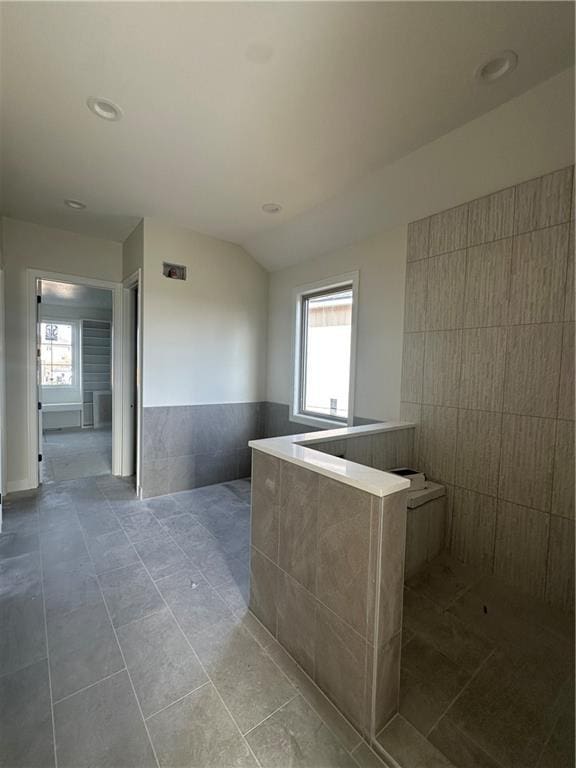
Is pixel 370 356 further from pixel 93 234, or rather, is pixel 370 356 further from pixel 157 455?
pixel 93 234

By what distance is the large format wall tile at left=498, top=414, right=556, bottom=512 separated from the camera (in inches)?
77.5

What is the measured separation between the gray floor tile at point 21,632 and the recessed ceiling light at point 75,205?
313 cm

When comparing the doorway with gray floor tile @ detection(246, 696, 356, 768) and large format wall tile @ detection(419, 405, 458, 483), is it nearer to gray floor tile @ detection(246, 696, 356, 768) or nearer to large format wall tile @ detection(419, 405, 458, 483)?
gray floor tile @ detection(246, 696, 356, 768)

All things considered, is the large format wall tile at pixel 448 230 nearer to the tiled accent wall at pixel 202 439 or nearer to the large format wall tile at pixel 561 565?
the tiled accent wall at pixel 202 439

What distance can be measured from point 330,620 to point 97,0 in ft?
8.70

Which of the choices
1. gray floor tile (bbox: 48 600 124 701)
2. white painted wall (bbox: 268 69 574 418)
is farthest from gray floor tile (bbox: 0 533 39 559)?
white painted wall (bbox: 268 69 574 418)

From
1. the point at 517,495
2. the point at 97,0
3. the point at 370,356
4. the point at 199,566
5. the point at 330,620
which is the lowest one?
the point at 199,566

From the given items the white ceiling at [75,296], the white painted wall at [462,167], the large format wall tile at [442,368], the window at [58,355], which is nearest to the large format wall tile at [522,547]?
the large format wall tile at [442,368]

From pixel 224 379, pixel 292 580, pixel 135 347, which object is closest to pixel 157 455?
pixel 224 379

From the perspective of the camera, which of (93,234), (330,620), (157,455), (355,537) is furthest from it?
(93,234)

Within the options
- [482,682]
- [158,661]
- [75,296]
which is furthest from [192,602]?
[75,296]

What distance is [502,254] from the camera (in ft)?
7.01

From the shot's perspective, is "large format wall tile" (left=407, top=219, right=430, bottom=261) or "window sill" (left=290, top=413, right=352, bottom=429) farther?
"window sill" (left=290, top=413, right=352, bottom=429)

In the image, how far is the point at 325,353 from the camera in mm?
3674
